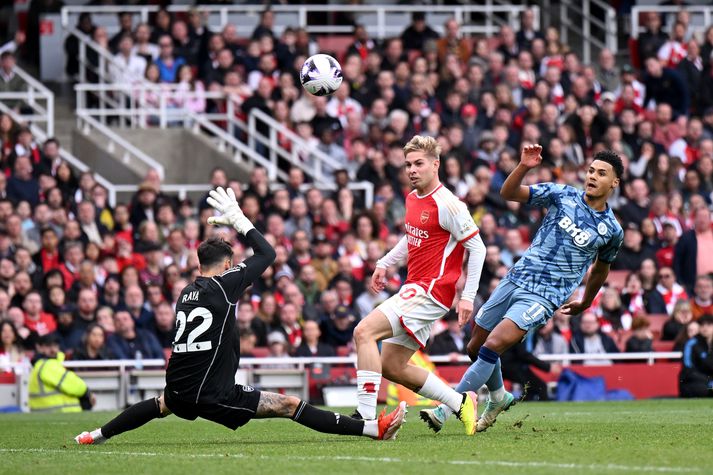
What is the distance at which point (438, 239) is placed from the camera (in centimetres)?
1108

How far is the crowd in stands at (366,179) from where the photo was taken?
61.3 feet

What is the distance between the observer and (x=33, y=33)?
80.6ft

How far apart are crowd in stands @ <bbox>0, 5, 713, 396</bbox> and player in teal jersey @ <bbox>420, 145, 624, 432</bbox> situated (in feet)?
23.3

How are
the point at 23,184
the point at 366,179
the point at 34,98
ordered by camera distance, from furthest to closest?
the point at 34,98 → the point at 366,179 → the point at 23,184

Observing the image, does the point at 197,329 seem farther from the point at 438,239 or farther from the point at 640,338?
the point at 640,338

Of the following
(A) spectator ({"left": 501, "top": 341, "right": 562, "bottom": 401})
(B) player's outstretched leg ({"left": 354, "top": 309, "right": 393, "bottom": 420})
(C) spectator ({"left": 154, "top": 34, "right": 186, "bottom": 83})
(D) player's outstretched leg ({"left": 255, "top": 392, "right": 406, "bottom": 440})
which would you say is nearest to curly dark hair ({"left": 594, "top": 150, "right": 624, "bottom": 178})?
(B) player's outstretched leg ({"left": 354, "top": 309, "right": 393, "bottom": 420})

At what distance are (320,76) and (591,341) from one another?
7.73 m

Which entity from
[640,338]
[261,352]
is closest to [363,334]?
[261,352]

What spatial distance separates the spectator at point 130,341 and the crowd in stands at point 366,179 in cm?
2

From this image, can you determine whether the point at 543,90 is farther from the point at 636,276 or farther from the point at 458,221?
the point at 458,221

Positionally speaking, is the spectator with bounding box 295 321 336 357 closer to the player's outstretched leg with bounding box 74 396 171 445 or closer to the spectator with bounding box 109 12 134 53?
the spectator with bounding box 109 12 134 53

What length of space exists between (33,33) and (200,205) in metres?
6.00

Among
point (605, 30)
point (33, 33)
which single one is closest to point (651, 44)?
point (605, 30)

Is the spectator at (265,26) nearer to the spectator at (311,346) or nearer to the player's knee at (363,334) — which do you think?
the spectator at (311,346)
